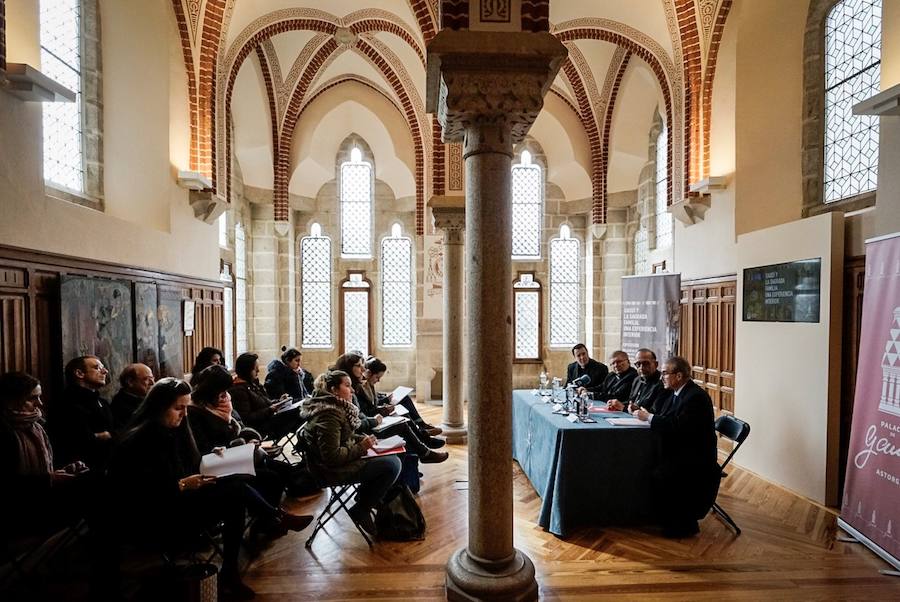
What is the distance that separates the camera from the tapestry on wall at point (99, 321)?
13.7 ft

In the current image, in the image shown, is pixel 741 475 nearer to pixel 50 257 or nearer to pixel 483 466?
pixel 483 466

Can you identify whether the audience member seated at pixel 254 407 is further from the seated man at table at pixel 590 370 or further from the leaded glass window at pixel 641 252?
the leaded glass window at pixel 641 252

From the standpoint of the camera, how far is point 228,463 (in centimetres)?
317

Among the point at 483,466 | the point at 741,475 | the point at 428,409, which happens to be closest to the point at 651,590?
the point at 483,466

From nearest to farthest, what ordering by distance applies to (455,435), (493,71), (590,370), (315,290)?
(493,71)
(590,370)
(455,435)
(315,290)

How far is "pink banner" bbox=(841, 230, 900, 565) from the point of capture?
3594 millimetres

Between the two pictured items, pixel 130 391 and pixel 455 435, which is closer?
pixel 130 391

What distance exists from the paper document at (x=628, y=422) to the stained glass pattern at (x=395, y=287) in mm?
6867

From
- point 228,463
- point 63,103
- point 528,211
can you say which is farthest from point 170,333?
point 528,211

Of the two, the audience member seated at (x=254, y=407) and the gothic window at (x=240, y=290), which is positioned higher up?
the gothic window at (x=240, y=290)

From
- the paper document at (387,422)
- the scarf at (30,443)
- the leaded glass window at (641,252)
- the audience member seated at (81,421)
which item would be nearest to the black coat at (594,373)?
the paper document at (387,422)

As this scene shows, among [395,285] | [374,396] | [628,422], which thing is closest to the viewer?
[628,422]

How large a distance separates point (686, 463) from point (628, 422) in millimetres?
529

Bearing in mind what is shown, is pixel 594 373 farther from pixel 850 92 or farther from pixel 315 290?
pixel 315 290
